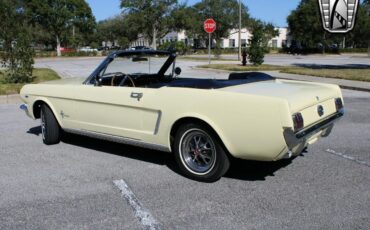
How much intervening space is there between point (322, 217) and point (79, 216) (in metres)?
2.09

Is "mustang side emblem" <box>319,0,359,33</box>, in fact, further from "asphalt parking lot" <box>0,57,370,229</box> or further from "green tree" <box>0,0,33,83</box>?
"asphalt parking lot" <box>0,57,370,229</box>

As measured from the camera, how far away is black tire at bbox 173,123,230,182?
4.44 meters

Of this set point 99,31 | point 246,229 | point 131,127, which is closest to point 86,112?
point 131,127

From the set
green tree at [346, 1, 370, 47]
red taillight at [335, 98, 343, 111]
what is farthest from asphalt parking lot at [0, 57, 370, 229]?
green tree at [346, 1, 370, 47]

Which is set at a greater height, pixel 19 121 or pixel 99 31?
pixel 99 31

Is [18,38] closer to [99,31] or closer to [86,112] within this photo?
[86,112]

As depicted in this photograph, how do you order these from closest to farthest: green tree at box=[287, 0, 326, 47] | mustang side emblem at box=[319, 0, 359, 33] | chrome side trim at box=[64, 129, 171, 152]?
chrome side trim at box=[64, 129, 171, 152]
mustang side emblem at box=[319, 0, 359, 33]
green tree at box=[287, 0, 326, 47]

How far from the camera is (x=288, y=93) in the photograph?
14.4ft

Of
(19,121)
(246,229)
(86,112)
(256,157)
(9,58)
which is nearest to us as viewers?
(246,229)

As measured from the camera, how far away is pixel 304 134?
13.6ft

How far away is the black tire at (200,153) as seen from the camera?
444 cm

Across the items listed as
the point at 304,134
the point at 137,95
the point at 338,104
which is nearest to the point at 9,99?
the point at 137,95

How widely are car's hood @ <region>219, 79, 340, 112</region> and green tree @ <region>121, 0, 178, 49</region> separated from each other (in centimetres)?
6573

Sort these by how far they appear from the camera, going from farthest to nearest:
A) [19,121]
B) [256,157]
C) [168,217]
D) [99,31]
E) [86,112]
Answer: [99,31], [19,121], [86,112], [256,157], [168,217]
